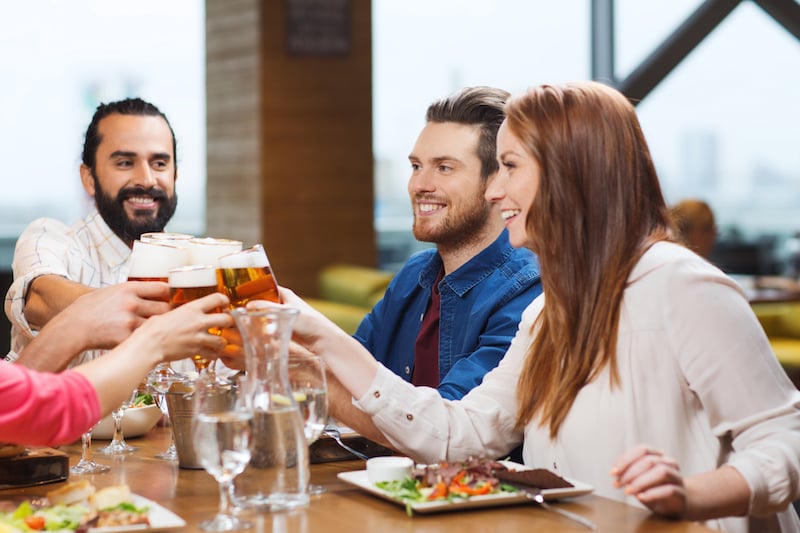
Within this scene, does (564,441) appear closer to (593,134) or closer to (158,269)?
(593,134)

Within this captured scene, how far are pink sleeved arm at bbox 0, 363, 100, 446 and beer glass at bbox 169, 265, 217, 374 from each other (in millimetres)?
281

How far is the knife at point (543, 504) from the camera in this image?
1574mm

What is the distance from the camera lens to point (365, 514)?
1.66 m

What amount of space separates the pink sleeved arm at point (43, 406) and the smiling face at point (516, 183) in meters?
0.90

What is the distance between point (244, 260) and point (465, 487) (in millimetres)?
543

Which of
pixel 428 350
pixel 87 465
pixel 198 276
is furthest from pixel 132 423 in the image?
pixel 428 350

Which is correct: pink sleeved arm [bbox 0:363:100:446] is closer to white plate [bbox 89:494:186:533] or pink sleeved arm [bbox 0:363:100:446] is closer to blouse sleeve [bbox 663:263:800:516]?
white plate [bbox 89:494:186:533]

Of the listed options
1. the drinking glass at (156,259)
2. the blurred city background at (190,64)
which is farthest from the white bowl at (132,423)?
the blurred city background at (190,64)

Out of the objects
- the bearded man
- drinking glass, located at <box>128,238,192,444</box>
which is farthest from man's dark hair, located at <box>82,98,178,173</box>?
drinking glass, located at <box>128,238,192,444</box>

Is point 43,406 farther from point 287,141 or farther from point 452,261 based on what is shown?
point 287,141

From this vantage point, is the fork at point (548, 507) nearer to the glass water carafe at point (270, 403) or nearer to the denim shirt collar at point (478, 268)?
the glass water carafe at point (270, 403)

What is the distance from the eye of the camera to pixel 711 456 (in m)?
1.92

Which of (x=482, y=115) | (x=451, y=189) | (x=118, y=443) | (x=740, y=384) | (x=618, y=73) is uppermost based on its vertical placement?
(x=618, y=73)

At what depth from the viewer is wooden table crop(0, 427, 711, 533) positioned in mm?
1571
